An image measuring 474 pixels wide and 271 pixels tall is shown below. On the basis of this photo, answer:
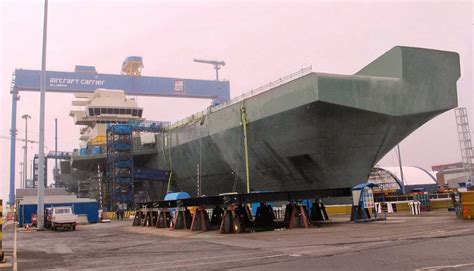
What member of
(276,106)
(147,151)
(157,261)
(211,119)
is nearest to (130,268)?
(157,261)

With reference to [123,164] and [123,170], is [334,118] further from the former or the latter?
[123,170]

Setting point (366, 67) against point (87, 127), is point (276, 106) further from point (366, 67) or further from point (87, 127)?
point (87, 127)

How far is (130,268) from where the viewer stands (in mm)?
11344

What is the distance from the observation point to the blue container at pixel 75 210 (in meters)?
47.7

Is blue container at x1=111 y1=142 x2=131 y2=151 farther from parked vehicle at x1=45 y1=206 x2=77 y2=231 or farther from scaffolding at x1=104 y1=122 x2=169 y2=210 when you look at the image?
parked vehicle at x1=45 y1=206 x2=77 y2=231

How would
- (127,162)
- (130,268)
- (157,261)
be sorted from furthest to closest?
1. (127,162)
2. (157,261)
3. (130,268)

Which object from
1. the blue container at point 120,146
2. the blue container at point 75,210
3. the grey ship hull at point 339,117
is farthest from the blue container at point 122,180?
the grey ship hull at point 339,117

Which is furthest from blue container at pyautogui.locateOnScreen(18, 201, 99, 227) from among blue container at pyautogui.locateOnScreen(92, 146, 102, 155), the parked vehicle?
blue container at pyautogui.locateOnScreen(92, 146, 102, 155)

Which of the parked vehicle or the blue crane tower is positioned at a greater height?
the blue crane tower

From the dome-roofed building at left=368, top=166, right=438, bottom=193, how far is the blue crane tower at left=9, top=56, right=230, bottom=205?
30.0m

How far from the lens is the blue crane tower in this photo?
81500mm

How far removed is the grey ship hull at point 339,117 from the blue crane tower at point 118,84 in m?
38.9

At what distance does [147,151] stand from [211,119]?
2174 centimetres

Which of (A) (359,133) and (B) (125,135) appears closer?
(A) (359,133)
